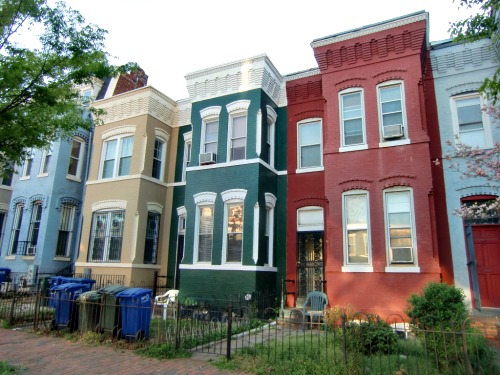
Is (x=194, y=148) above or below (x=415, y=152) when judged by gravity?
above

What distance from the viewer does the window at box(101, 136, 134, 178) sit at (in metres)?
16.5

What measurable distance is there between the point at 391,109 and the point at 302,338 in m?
7.55

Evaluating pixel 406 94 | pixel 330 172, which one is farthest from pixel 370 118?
pixel 330 172

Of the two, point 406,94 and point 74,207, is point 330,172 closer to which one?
point 406,94

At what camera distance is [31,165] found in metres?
19.1

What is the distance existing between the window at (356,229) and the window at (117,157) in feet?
31.4

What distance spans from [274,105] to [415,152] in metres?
5.92

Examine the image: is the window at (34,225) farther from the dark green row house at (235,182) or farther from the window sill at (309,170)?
the window sill at (309,170)

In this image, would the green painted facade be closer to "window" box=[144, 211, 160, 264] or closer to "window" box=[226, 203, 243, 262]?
"window" box=[226, 203, 243, 262]

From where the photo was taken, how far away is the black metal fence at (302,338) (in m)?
6.28

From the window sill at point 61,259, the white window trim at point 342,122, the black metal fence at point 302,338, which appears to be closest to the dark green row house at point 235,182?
the black metal fence at point 302,338

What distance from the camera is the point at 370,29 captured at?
1227cm

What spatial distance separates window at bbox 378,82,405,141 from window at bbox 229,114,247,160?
4902 mm

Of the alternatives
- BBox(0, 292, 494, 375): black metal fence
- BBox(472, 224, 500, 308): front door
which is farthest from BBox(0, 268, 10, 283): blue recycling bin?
BBox(472, 224, 500, 308): front door
